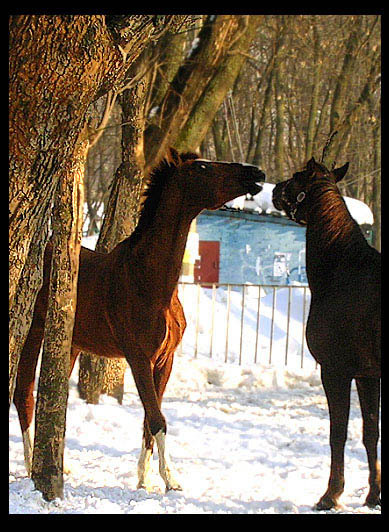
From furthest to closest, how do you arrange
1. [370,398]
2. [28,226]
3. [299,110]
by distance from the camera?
[299,110] < [370,398] < [28,226]

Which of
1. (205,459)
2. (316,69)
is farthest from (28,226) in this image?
A: (316,69)

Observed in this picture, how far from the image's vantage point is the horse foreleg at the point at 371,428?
13.5 feet

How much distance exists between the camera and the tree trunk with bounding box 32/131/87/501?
4.12 metres

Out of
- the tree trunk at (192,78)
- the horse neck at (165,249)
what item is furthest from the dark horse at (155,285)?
the tree trunk at (192,78)

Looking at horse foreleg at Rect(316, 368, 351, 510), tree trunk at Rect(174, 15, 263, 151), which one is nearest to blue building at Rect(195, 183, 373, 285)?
tree trunk at Rect(174, 15, 263, 151)

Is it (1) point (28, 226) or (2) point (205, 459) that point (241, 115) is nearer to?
(2) point (205, 459)

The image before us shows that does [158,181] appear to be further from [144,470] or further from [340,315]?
[144,470]

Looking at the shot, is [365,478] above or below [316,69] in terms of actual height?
below

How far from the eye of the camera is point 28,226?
310 centimetres

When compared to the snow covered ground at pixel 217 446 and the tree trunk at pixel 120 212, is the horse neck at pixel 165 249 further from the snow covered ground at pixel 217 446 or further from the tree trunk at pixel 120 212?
the tree trunk at pixel 120 212

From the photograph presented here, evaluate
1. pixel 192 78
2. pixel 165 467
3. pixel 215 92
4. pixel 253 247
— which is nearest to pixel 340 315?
pixel 165 467

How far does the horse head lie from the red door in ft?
40.9
